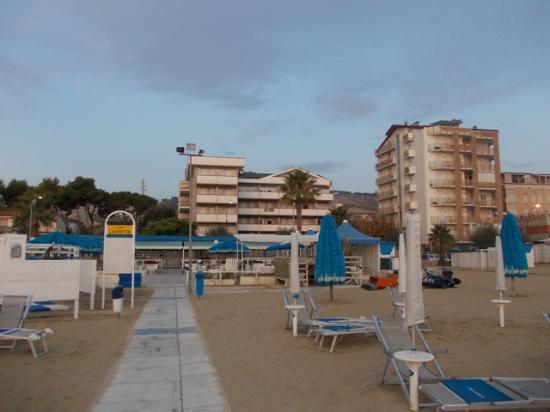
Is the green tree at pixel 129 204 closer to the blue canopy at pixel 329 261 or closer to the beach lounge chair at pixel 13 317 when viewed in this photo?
the blue canopy at pixel 329 261

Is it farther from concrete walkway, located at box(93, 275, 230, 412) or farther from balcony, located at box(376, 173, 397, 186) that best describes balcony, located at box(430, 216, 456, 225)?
concrete walkway, located at box(93, 275, 230, 412)

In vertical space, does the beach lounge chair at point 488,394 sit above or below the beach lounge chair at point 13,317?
below

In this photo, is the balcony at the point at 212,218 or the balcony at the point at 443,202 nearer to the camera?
the balcony at the point at 443,202

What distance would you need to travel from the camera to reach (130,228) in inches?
659

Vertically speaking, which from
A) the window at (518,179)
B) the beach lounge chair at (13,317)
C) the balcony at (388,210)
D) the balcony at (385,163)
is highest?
the balcony at (385,163)

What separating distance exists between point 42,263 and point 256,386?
29.4ft

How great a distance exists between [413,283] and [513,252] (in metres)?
14.9

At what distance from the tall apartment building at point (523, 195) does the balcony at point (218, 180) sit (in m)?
45.8

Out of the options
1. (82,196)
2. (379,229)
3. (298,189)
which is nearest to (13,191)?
(82,196)

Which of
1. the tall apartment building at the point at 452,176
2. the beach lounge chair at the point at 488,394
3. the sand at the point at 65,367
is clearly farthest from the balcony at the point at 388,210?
the beach lounge chair at the point at 488,394

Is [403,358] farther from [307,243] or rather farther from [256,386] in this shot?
[307,243]

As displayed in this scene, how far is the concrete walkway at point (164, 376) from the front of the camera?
18.9 feet

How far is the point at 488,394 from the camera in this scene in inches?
197

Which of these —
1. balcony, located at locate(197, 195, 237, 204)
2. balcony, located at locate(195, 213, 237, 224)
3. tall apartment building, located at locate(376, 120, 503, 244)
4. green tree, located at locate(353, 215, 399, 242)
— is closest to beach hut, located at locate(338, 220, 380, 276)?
green tree, located at locate(353, 215, 399, 242)
